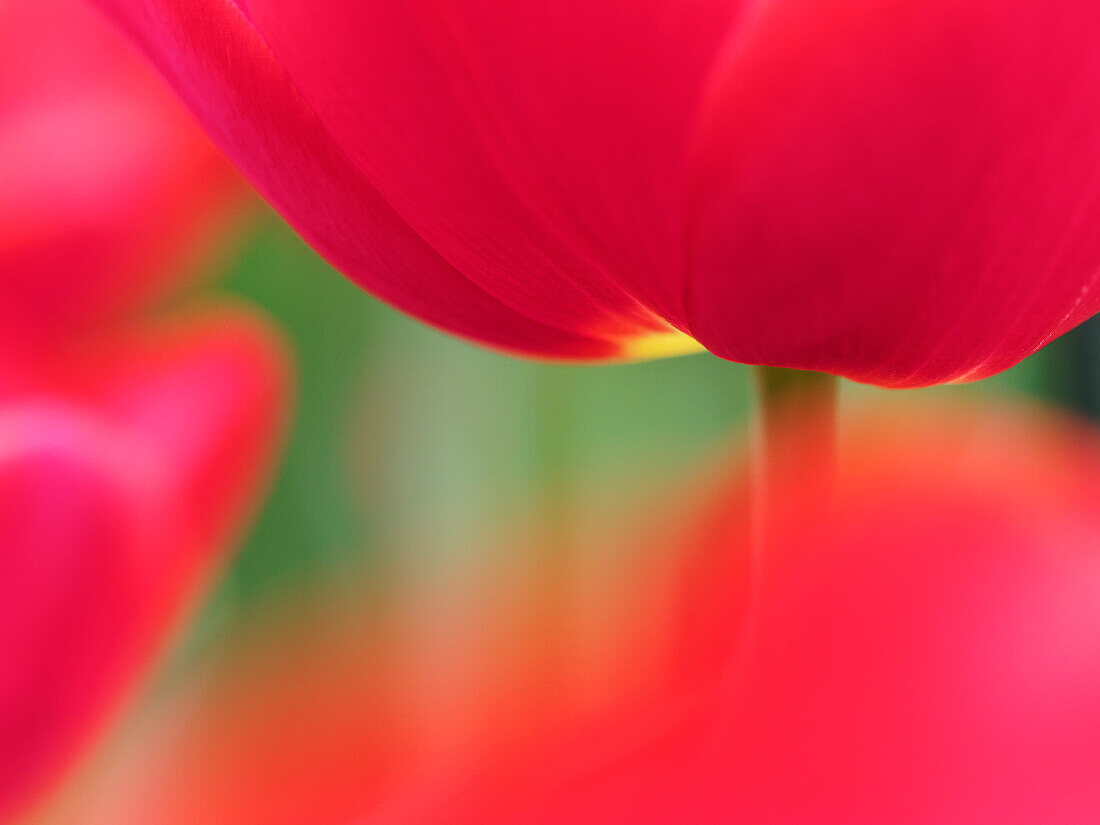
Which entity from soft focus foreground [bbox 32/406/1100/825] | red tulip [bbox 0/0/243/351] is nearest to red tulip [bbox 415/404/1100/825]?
soft focus foreground [bbox 32/406/1100/825]

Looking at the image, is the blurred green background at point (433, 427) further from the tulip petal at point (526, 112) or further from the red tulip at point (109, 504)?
the tulip petal at point (526, 112)

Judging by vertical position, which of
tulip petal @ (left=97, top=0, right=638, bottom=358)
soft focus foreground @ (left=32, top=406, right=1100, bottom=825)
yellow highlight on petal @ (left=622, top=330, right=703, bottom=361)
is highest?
tulip petal @ (left=97, top=0, right=638, bottom=358)

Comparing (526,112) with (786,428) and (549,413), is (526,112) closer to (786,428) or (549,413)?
(786,428)

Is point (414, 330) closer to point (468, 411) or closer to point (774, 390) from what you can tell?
point (468, 411)

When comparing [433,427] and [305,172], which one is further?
[433,427]

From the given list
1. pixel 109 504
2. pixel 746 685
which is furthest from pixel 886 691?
pixel 109 504

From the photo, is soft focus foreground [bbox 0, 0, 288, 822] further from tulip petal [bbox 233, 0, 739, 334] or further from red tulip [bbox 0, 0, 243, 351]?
tulip petal [bbox 233, 0, 739, 334]
